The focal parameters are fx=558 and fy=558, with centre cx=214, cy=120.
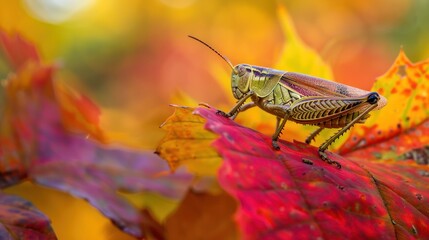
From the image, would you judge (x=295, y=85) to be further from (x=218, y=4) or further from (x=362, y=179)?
(x=218, y=4)

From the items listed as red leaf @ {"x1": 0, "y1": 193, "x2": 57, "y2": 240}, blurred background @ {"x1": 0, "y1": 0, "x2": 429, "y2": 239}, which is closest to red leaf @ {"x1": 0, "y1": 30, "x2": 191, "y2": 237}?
red leaf @ {"x1": 0, "y1": 193, "x2": 57, "y2": 240}

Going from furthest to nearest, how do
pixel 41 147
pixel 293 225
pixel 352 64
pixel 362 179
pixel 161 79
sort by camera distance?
1. pixel 161 79
2. pixel 352 64
3. pixel 41 147
4. pixel 362 179
5. pixel 293 225

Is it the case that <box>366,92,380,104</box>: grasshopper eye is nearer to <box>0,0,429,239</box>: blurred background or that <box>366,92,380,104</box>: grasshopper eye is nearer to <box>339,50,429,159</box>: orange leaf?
<box>339,50,429,159</box>: orange leaf

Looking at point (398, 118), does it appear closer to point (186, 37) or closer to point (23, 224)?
point (23, 224)

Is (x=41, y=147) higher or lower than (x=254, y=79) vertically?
lower

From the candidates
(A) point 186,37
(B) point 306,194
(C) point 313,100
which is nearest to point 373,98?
(C) point 313,100

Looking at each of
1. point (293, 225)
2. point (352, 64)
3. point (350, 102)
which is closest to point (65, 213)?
point (350, 102)
